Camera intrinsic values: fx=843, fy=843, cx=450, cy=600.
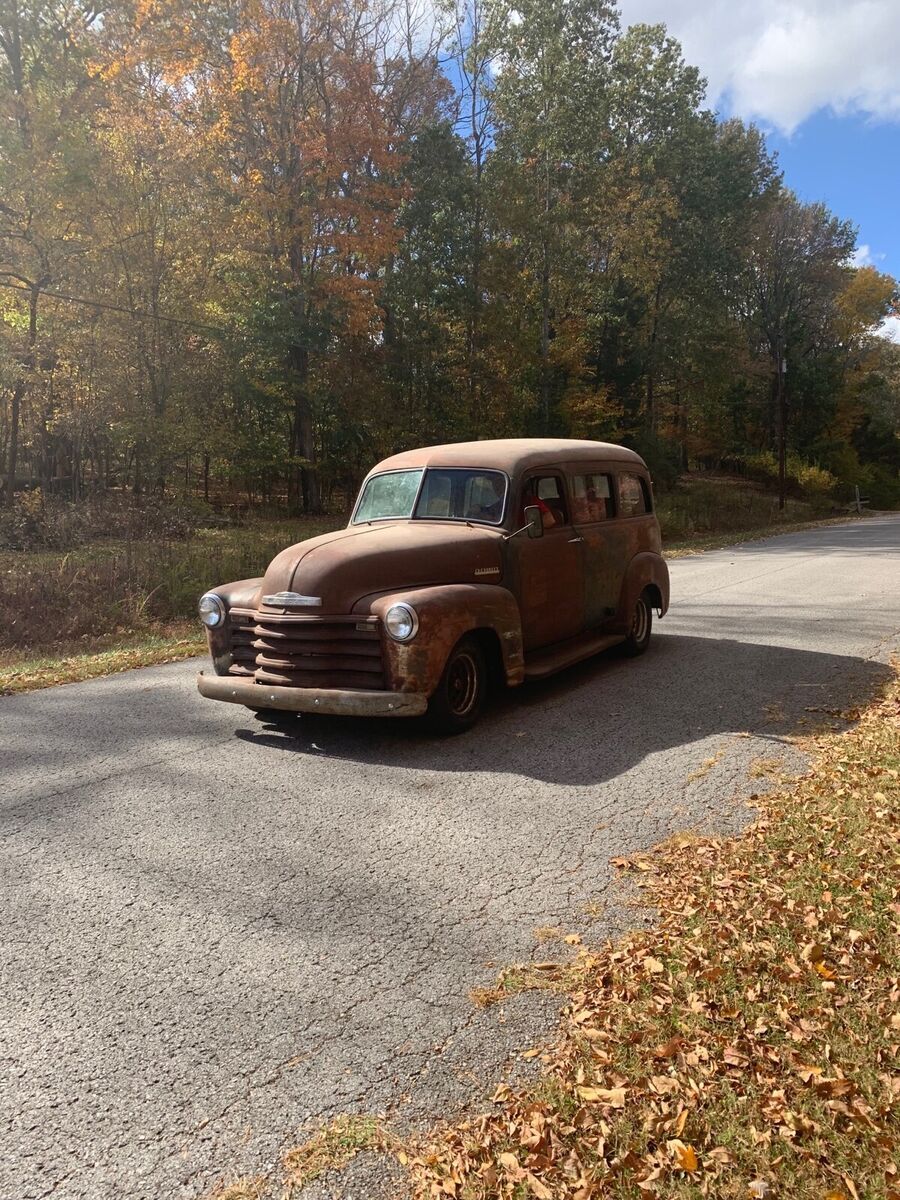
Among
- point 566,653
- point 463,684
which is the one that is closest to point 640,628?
point 566,653

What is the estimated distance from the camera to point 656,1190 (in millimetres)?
2098

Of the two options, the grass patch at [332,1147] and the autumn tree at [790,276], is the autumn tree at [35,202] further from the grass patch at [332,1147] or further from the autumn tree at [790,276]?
the autumn tree at [790,276]

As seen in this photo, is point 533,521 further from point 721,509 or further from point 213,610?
point 721,509

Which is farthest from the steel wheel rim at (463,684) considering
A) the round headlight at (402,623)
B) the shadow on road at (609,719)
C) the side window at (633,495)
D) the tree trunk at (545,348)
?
the tree trunk at (545,348)

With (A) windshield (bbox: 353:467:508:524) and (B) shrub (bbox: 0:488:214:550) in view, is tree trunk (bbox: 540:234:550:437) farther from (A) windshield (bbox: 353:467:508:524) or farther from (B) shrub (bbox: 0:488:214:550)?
(A) windshield (bbox: 353:467:508:524)

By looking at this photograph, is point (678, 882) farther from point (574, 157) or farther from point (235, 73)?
point (574, 157)

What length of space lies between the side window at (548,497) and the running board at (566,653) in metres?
1.06

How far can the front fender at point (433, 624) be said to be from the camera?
543cm

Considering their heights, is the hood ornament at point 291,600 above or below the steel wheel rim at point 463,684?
above

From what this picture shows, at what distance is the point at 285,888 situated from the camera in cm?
374

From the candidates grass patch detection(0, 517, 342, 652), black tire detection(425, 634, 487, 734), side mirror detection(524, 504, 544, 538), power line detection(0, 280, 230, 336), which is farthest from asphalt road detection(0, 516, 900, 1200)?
power line detection(0, 280, 230, 336)

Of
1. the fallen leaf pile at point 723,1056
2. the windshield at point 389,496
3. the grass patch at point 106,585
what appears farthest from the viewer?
the grass patch at point 106,585

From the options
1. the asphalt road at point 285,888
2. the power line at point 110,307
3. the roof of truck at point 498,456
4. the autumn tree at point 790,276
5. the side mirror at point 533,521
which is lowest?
the asphalt road at point 285,888

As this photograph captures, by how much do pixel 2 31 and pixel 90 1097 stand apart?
30239 mm
